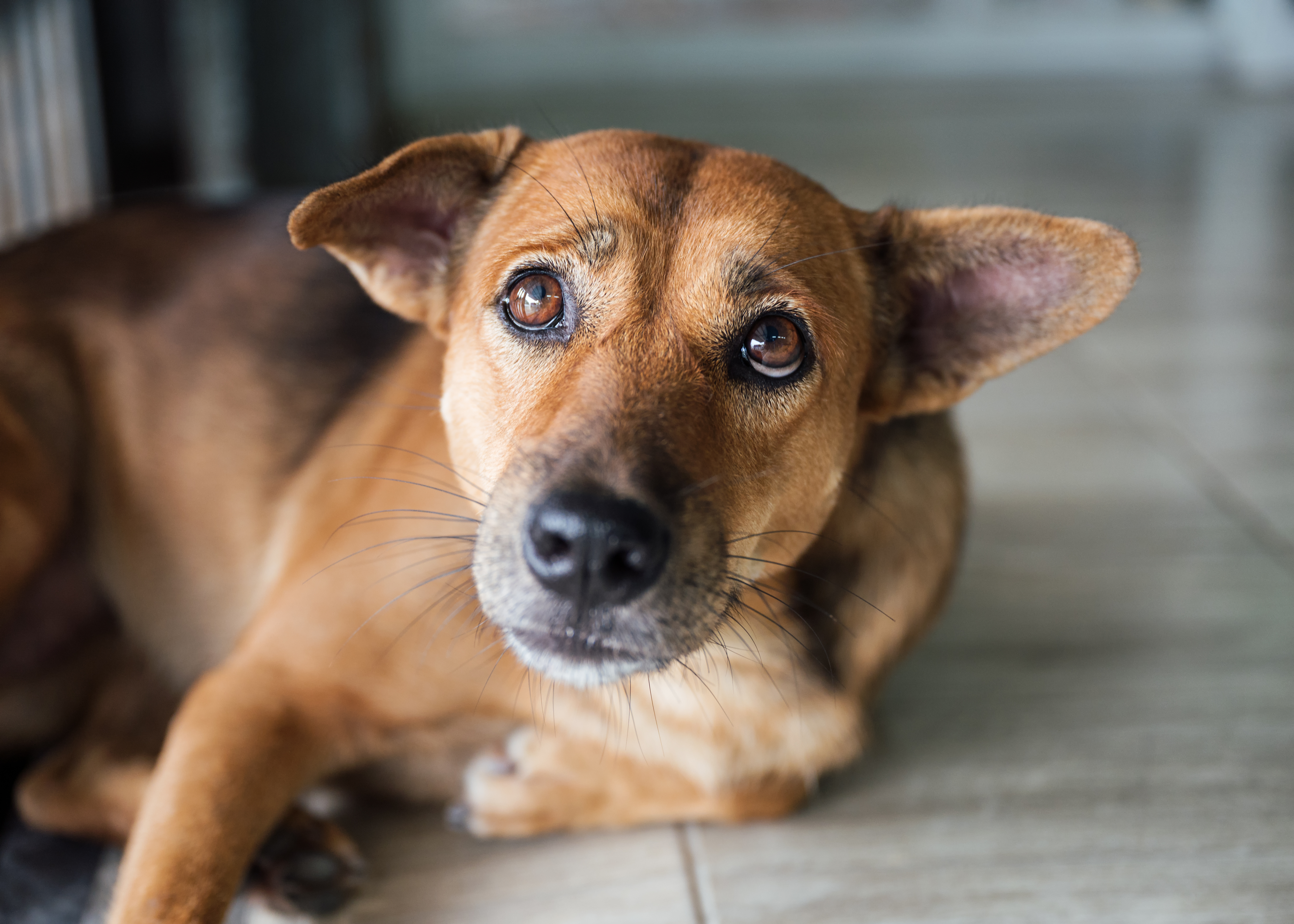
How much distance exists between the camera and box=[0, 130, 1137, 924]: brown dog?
4.42 ft

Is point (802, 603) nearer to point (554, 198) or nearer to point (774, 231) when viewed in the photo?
point (774, 231)

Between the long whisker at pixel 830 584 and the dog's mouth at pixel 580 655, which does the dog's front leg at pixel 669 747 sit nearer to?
the long whisker at pixel 830 584

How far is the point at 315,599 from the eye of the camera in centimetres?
164

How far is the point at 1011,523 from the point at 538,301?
4.92 ft

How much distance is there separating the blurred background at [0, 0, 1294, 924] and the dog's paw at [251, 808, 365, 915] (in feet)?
0.12

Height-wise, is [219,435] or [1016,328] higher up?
[1016,328]

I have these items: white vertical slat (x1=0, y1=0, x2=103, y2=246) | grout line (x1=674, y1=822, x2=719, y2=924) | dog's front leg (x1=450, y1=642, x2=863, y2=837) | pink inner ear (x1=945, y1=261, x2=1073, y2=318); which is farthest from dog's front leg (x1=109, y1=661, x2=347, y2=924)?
white vertical slat (x1=0, y1=0, x2=103, y2=246)

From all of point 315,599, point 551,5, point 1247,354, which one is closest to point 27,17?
point 315,599

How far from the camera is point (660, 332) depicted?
139 centimetres

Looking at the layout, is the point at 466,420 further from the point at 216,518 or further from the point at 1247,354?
the point at 1247,354

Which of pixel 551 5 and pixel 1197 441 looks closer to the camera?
pixel 1197 441

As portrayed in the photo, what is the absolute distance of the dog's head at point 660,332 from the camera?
1.25 metres

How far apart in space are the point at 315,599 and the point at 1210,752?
55.2 inches

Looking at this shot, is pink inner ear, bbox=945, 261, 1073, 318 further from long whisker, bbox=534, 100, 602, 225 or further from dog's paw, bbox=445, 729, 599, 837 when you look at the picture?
dog's paw, bbox=445, 729, 599, 837
